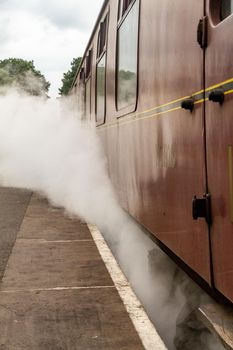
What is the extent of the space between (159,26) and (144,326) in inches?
79.3

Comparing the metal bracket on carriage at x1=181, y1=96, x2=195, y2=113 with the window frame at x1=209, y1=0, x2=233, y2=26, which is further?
the metal bracket on carriage at x1=181, y1=96, x2=195, y2=113

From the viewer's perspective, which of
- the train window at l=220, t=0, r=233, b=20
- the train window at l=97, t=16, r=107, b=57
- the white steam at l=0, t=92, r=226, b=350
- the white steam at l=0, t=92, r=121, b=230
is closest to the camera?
the train window at l=220, t=0, r=233, b=20

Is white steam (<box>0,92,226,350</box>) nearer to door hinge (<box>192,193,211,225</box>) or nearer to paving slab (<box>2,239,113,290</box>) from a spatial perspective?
paving slab (<box>2,239,113,290</box>)

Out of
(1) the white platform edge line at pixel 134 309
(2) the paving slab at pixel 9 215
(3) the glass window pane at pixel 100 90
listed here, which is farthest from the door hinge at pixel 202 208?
(3) the glass window pane at pixel 100 90

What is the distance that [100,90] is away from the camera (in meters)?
7.61

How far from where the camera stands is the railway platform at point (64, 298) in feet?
11.7

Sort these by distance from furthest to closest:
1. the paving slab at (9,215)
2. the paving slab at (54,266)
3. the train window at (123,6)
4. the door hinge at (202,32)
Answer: the paving slab at (9,215) → the train window at (123,6) → the paving slab at (54,266) → the door hinge at (202,32)

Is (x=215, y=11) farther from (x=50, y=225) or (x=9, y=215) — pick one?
(x=9, y=215)

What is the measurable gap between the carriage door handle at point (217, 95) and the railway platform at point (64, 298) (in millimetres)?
1641

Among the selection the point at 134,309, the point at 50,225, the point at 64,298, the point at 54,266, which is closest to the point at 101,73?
the point at 50,225

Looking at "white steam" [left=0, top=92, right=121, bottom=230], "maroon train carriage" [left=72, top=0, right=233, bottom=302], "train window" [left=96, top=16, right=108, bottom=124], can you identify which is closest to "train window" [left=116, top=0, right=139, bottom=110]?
"maroon train carriage" [left=72, top=0, right=233, bottom=302]

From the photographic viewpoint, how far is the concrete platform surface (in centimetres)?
357

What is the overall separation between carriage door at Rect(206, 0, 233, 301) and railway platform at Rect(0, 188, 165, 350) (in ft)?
3.62

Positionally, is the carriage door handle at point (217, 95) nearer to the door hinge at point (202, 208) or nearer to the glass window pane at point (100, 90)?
the door hinge at point (202, 208)
